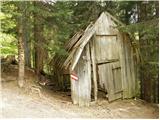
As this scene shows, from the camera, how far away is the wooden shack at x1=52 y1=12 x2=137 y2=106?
13977 mm

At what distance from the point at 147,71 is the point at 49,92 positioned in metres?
5.22

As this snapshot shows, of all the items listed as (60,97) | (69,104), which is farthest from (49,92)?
(69,104)

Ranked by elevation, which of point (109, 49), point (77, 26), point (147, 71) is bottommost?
point (147, 71)

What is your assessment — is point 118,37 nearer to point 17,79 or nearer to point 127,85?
point 127,85

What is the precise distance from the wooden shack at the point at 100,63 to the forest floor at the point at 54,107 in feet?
2.06

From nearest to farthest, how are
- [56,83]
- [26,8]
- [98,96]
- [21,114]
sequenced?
[21,114] → [26,8] → [98,96] → [56,83]

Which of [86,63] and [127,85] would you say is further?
[127,85]

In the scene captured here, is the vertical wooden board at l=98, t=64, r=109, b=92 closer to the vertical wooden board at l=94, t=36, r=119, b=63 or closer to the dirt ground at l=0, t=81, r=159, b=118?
the vertical wooden board at l=94, t=36, r=119, b=63

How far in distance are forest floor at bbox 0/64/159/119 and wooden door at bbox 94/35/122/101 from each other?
59 centimetres

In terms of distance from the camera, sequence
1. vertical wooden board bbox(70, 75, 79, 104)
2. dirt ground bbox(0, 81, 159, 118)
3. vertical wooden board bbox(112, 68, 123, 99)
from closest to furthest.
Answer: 1. dirt ground bbox(0, 81, 159, 118)
2. vertical wooden board bbox(70, 75, 79, 104)
3. vertical wooden board bbox(112, 68, 123, 99)

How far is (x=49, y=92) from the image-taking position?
14.9 m

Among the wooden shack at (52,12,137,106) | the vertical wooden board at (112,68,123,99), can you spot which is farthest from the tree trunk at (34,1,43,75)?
the vertical wooden board at (112,68,123,99)

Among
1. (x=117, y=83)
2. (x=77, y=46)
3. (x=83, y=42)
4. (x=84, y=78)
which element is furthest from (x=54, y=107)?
(x=117, y=83)

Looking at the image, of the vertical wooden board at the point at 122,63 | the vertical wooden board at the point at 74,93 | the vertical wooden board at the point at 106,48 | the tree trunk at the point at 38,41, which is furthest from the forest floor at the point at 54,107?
the vertical wooden board at the point at 106,48
